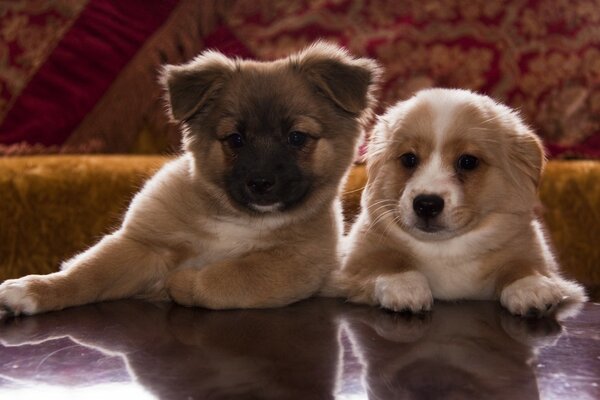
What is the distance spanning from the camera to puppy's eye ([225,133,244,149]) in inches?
84.3

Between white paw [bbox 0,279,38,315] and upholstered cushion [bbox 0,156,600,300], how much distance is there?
1.31 metres

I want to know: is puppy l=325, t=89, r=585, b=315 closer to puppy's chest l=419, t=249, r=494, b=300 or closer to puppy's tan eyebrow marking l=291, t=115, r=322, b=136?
puppy's chest l=419, t=249, r=494, b=300

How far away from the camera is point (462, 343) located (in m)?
1.54

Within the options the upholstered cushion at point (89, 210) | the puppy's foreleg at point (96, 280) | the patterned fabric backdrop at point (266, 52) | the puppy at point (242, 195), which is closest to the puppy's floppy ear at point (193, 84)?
the puppy at point (242, 195)

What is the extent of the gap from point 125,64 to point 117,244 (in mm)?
1819

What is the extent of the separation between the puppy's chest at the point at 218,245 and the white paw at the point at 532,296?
0.64 meters

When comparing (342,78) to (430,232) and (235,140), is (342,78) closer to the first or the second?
(235,140)

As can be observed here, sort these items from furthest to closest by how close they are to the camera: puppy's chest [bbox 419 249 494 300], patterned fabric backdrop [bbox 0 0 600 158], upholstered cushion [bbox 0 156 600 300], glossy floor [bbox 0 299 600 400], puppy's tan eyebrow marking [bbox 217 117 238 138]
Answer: patterned fabric backdrop [bbox 0 0 600 158] → upholstered cushion [bbox 0 156 600 300] → puppy's tan eyebrow marking [bbox 217 117 238 138] → puppy's chest [bbox 419 249 494 300] → glossy floor [bbox 0 299 600 400]

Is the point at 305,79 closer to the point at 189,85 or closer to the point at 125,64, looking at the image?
the point at 189,85

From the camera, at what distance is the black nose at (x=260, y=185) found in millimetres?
2008

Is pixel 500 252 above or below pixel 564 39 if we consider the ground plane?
below

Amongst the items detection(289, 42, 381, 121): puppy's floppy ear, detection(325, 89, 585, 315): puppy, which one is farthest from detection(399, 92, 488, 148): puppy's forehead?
detection(289, 42, 381, 121): puppy's floppy ear

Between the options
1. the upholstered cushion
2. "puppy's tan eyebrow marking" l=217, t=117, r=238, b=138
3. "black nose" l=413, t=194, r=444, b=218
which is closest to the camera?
"black nose" l=413, t=194, r=444, b=218

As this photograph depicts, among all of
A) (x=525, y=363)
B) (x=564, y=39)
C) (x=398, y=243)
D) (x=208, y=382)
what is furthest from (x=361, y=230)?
(x=564, y=39)
